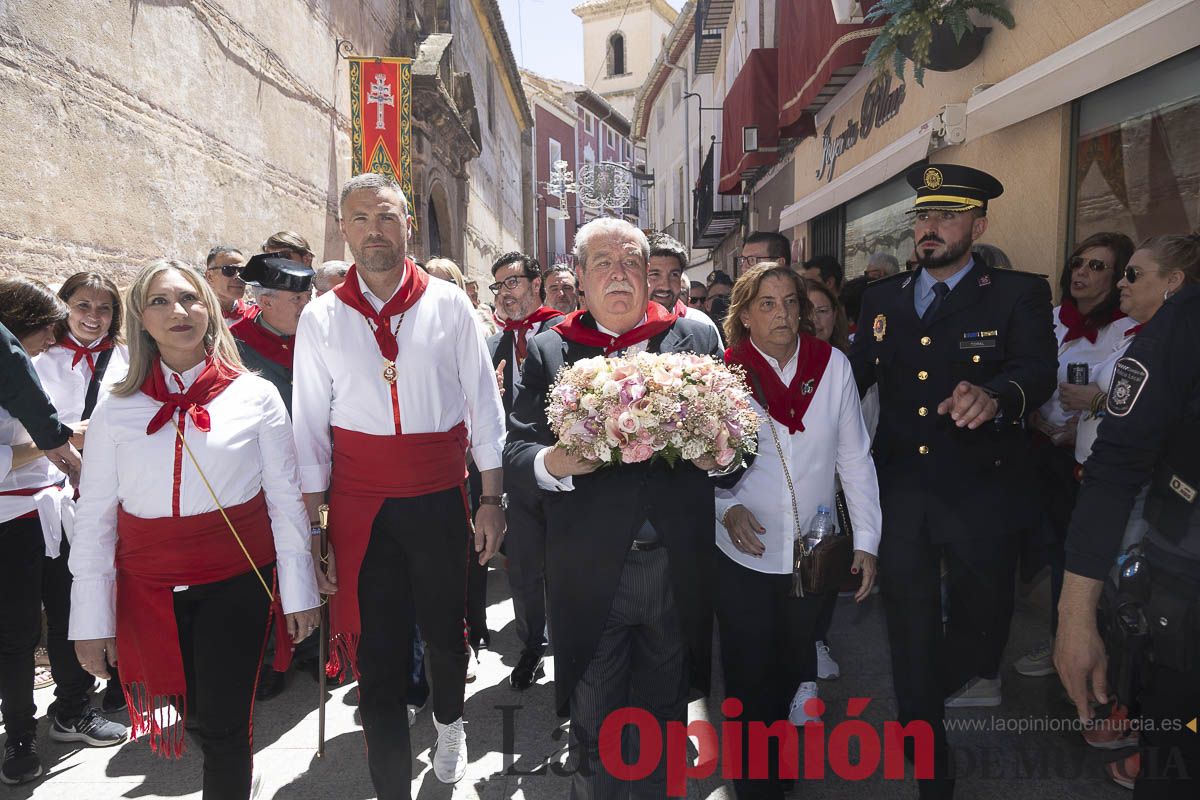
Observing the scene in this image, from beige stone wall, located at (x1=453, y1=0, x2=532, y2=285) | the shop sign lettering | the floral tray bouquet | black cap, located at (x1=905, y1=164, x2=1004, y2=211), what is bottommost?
the floral tray bouquet

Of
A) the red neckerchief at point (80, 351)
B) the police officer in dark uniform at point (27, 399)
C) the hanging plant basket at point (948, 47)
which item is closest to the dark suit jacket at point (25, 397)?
the police officer in dark uniform at point (27, 399)

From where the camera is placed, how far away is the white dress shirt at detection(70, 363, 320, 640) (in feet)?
7.97

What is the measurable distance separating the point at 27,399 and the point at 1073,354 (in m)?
4.90

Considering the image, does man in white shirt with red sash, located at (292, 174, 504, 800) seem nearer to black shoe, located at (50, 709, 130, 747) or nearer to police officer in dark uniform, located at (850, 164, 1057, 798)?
black shoe, located at (50, 709, 130, 747)

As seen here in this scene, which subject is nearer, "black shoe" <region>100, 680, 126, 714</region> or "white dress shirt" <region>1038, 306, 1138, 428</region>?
"white dress shirt" <region>1038, 306, 1138, 428</region>

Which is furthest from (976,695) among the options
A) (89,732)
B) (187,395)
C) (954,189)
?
(89,732)

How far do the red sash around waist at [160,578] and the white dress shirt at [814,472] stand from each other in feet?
5.98

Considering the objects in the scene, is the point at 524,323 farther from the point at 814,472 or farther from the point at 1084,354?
the point at 1084,354

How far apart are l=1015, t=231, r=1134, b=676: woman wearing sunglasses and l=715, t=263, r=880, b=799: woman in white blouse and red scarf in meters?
1.32

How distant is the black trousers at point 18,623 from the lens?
328cm

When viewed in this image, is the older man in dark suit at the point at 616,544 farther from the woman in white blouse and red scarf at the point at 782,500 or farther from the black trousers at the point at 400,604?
the black trousers at the point at 400,604

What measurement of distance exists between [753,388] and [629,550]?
91 centimetres

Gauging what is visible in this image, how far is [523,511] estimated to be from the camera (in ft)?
11.7

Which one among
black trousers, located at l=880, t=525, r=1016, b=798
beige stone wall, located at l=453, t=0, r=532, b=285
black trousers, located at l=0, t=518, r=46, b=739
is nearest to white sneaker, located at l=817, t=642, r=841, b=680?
black trousers, located at l=880, t=525, r=1016, b=798
